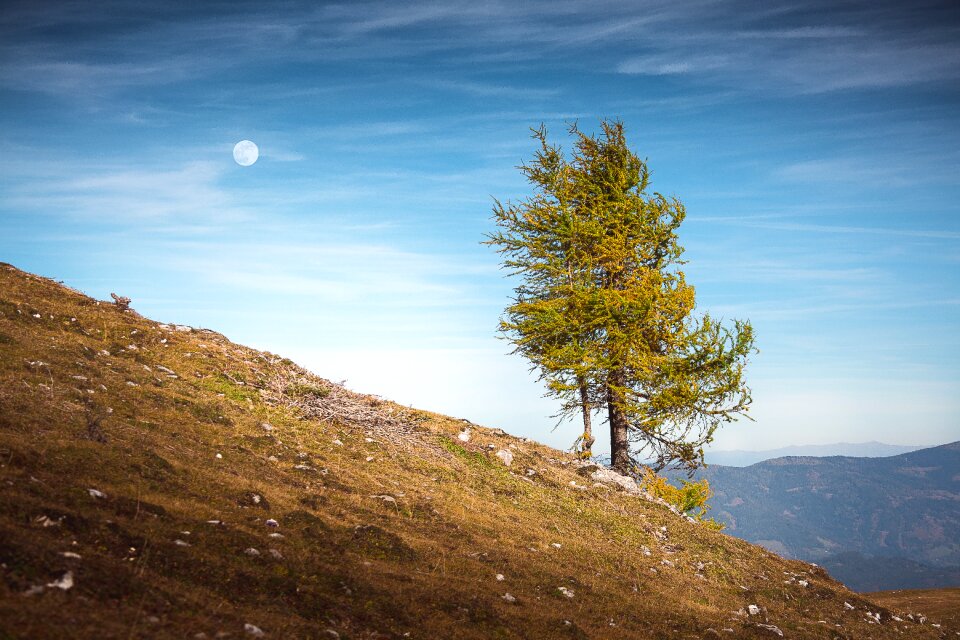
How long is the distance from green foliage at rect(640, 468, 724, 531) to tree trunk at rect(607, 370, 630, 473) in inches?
45.8

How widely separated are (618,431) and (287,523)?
16853 mm

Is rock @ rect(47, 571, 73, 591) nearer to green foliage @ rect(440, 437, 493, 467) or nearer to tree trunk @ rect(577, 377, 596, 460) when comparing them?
green foliage @ rect(440, 437, 493, 467)

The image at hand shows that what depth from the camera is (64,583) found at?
Answer: 17.5 feet

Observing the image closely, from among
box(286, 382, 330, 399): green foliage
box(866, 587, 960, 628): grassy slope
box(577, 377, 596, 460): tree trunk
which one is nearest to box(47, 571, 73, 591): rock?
box(286, 382, 330, 399): green foliage

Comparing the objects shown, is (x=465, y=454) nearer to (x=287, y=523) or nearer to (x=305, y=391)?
(x=305, y=391)

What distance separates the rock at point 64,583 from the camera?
526cm

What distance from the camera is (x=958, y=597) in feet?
79.8

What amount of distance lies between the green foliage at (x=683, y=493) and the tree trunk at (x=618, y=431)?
116 centimetres

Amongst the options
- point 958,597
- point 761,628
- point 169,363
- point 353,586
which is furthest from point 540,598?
point 958,597

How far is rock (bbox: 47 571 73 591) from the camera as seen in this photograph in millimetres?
5258

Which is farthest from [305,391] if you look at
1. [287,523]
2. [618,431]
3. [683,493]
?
[683,493]

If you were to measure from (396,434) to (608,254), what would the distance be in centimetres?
1089

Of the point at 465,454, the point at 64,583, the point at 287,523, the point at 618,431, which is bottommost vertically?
the point at 287,523

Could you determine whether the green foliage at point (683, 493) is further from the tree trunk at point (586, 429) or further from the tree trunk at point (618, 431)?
the tree trunk at point (586, 429)
